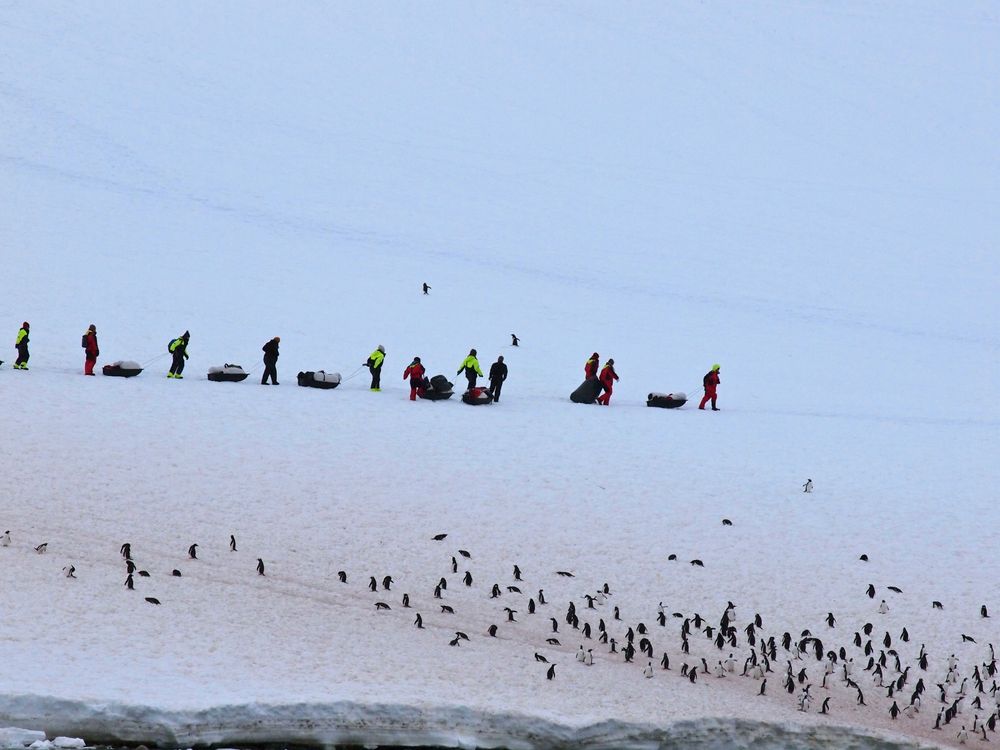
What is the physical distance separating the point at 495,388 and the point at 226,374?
515cm

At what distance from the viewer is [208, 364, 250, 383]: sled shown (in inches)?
941

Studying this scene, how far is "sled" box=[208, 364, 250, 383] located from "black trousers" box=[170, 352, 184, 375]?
0.54m

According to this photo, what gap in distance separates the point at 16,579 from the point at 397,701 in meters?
4.90

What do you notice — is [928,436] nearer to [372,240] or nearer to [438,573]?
[438,573]

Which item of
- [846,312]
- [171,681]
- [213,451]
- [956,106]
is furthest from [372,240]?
[956,106]

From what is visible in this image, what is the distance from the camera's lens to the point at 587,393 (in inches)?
1006

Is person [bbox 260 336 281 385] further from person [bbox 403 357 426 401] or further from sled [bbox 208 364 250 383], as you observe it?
person [bbox 403 357 426 401]

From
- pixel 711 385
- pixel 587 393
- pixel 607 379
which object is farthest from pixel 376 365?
pixel 711 385

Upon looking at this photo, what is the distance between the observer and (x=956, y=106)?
6575cm

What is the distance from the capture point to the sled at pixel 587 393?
83.9ft

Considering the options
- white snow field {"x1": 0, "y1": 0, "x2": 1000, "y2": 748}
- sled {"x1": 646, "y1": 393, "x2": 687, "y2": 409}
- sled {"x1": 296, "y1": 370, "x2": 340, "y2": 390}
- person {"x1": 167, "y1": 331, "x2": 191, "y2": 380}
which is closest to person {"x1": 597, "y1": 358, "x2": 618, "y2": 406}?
white snow field {"x1": 0, "y1": 0, "x2": 1000, "y2": 748}

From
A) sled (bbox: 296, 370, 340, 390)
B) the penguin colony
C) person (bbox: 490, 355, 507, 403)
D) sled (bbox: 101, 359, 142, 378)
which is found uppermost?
person (bbox: 490, 355, 507, 403)

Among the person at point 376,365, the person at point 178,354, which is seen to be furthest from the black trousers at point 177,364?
the person at point 376,365

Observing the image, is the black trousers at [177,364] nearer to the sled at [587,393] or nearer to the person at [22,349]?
the person at [22,349]
